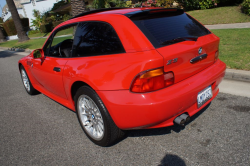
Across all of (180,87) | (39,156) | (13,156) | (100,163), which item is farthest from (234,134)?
(13,156)

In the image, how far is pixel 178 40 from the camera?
2.34m

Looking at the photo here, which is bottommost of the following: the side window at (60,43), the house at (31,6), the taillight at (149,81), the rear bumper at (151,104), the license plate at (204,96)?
the license plate at (204,96)

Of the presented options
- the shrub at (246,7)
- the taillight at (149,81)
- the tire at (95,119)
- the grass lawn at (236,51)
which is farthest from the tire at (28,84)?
the shrub at (246,7)

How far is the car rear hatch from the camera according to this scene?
84.9 inches

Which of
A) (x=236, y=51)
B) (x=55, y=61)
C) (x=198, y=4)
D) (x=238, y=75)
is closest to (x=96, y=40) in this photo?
(x=55, y=61)

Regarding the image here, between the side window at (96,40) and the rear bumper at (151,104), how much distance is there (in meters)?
0.54

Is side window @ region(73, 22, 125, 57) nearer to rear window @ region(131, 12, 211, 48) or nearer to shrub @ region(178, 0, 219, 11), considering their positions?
rear window @ region(131, 12, 211, 48)

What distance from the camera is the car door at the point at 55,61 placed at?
3.00 meters

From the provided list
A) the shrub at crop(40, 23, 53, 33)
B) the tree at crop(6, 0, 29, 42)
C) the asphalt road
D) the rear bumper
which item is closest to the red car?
the rear bumper

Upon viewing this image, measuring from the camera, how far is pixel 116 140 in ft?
8.40

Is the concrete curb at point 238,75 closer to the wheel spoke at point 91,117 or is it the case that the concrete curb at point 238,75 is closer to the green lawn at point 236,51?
the green lawn at point 236,51

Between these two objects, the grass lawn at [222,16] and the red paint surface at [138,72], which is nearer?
the red paint surface at [138,72]

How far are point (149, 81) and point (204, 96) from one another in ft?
2.83

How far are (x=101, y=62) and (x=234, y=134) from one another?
1.90m
